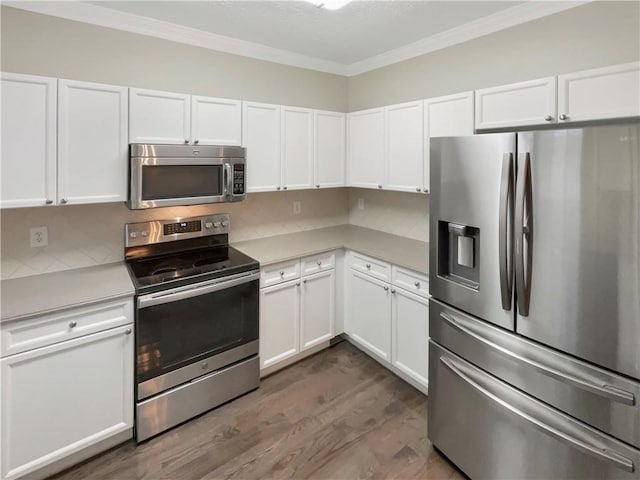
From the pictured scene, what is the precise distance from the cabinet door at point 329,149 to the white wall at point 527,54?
47 centimetres

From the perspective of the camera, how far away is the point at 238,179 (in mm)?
2648

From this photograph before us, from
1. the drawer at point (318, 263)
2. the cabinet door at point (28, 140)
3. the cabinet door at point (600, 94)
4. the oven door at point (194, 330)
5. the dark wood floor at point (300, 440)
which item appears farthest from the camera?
the drawer at point (318, 263)

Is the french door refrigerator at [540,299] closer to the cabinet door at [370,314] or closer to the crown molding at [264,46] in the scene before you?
the cabinet door at [370,314]

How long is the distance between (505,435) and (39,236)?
2.77m

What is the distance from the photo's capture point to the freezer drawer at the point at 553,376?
134 centimetres

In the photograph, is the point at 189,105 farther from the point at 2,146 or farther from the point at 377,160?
the point at 377,160

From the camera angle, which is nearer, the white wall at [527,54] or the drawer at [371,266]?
the white wall at [527,54]

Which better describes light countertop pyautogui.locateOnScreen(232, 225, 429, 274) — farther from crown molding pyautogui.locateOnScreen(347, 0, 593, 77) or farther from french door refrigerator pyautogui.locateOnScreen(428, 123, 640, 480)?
crown molding pyautogui.locateOnScreen(347, 0, 593, 77)

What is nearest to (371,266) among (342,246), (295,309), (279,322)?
(342,246)

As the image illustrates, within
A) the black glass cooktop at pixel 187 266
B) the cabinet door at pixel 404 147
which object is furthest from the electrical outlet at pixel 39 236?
the cabinet door at pixel 404 147

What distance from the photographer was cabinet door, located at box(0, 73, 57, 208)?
1.86 m

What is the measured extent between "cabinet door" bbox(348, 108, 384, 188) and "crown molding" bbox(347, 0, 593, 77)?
1.68 ft

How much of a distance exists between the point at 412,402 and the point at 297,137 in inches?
86.9

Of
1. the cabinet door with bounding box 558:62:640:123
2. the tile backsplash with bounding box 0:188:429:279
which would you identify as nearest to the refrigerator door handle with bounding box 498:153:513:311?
the cabinet door with bounding box 558:62:640:123
